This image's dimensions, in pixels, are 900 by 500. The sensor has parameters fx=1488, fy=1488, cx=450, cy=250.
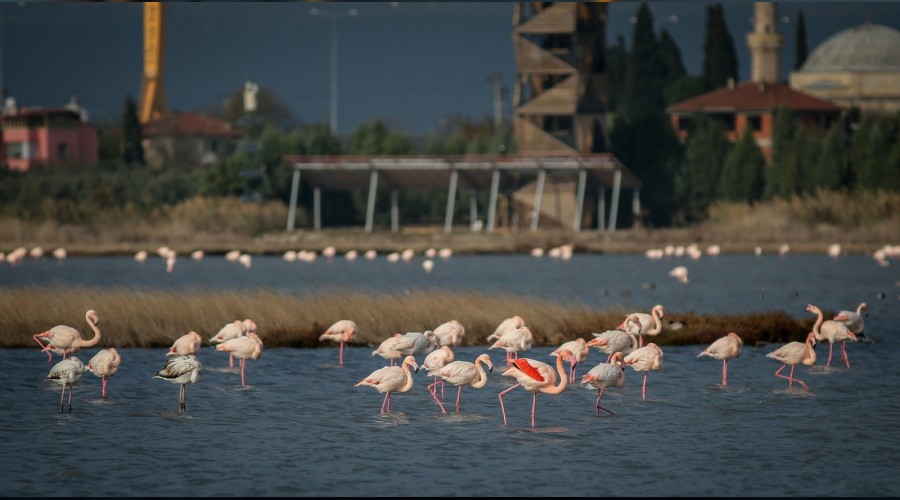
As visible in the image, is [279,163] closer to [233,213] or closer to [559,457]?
[233,213]

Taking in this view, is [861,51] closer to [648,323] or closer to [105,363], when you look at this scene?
[648,323]

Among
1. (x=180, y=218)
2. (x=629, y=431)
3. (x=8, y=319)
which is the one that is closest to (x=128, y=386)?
(x=8, y=319)

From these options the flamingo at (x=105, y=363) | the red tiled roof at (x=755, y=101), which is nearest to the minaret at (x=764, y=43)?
the red tiled roof at (x=755, y=101)

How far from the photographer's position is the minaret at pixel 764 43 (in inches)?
4451

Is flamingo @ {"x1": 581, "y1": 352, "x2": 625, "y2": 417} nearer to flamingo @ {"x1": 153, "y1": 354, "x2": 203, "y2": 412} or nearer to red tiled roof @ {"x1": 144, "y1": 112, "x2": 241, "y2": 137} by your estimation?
flamingo @ {"x1": 153, "y1": 354, "x2": 203, "y2": 412}

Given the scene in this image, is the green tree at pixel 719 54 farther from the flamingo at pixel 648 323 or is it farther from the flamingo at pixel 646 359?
the flamingo at pixel 646 359

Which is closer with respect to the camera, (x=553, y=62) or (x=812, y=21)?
(x=553, y=62)

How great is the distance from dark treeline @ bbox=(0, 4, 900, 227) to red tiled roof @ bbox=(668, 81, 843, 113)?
1.98 meters

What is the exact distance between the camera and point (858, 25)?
122m

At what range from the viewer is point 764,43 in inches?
4451

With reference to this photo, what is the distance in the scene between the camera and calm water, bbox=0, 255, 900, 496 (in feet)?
53.3

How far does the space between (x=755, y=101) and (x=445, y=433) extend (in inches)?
3148

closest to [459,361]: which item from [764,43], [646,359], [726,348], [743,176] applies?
[646,359]

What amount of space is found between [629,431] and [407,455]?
131 inches
